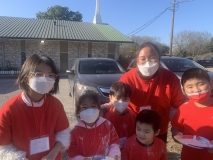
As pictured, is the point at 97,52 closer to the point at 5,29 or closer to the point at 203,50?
the point at 5,29

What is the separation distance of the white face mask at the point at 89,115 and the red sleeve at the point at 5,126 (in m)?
0.69

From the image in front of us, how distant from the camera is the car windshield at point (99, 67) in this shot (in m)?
6.67

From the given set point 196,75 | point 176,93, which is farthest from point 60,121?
point 196,75

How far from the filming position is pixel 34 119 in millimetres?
1803

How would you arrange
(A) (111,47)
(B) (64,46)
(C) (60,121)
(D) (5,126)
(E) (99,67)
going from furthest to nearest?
(A) (111,47) < (B) (64,46) < (E) (99,67) < (C) (60,121) < (D) (5,126)

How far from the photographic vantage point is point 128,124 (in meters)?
2.31

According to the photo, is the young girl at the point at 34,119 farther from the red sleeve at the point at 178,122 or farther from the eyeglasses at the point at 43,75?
the red sleeve at the point at 178,122

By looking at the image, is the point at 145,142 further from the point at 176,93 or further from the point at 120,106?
the point at 176,93

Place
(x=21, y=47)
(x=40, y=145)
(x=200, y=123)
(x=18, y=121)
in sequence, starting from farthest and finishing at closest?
(x=21, y=47), (x=200, y=123), (x=40, y=145), (x=18, y=121)

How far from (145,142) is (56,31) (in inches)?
741

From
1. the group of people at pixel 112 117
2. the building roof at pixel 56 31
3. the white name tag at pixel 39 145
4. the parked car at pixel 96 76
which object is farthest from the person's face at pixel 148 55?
the building roof at pixel 56 31

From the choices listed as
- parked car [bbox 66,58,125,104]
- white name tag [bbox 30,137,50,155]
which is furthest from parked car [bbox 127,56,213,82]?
white name tag [bbox 30,137,50,155]

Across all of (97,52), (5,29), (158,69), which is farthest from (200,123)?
(5,29)

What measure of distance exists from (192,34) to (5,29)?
142ft
